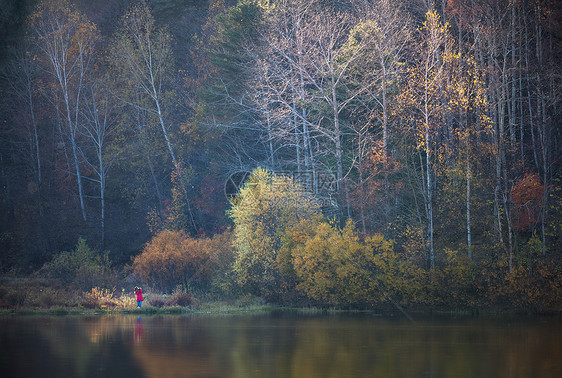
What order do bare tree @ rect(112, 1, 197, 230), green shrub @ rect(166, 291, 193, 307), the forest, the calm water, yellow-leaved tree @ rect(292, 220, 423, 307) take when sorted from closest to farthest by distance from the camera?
the calm water, yellow-leaved tree @ rect(292, 220, 423, 307), the forest, green shrub @ rect(166, 291, 193, 307), bare tree @ rect(112, 1, 197, 230)

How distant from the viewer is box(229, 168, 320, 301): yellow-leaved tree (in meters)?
33.9

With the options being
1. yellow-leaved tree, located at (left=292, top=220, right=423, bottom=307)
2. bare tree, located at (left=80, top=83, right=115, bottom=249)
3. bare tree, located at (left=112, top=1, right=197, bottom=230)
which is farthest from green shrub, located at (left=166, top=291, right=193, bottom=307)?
bare tree, located at (left=80, top=83, right=115, bottom=249)

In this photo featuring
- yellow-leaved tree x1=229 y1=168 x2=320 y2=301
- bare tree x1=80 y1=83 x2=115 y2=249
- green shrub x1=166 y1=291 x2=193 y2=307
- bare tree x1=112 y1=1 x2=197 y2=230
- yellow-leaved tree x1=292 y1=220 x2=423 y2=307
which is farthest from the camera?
bare tree x1=112 y1=1 x2=197 y2=230

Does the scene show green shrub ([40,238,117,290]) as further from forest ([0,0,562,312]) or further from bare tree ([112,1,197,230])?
bare tree ([112,1,197,230])

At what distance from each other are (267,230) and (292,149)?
38.9 feet

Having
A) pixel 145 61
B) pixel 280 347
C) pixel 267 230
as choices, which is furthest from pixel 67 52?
pixel 280 347

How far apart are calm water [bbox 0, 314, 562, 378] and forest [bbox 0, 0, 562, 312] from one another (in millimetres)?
4538

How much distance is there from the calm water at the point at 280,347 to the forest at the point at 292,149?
454 centimetres

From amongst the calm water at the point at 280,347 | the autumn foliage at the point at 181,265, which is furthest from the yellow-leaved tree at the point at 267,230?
the calm water at the point at 280,347

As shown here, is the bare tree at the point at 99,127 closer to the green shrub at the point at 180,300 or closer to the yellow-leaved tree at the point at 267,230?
the yellow-leaved tree at the point at 267,230

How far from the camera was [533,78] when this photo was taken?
32.0 metres

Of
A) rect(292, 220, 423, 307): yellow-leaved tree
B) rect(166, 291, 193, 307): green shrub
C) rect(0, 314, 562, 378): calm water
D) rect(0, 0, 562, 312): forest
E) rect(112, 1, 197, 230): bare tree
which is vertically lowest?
rect(0, 314, 562, 378): calm water

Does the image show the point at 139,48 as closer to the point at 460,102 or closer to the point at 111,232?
the point at 111,232

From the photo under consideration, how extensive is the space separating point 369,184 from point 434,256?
218 inches
